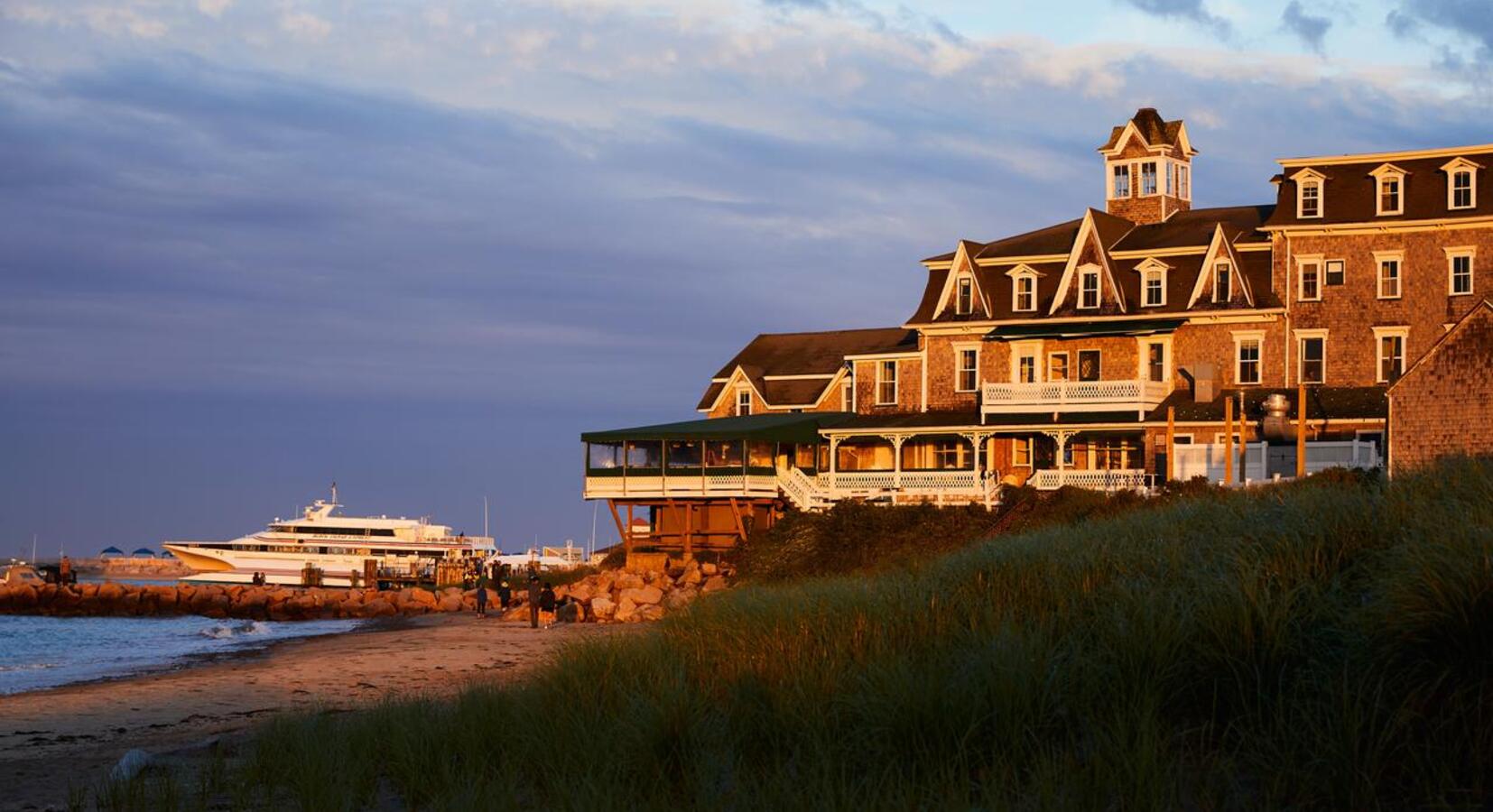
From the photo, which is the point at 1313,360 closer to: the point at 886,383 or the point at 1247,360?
the point at 1247,360

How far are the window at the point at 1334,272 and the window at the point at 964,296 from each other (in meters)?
11.5

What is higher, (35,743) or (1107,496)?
(1107,496)

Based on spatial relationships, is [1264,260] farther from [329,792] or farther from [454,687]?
[329,792]

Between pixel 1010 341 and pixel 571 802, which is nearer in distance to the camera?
pixel 571 802

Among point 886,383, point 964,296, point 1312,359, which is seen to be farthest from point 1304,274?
point 886,383

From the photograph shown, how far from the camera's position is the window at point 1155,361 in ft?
169

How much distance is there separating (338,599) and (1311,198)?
39390 millimetres

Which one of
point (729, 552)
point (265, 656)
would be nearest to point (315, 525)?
point (729, 552)

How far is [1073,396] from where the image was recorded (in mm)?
50969

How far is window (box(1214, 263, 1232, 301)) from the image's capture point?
50562mm

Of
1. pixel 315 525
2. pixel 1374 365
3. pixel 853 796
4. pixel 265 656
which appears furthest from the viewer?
pixel 315 525

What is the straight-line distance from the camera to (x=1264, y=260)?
166 feet

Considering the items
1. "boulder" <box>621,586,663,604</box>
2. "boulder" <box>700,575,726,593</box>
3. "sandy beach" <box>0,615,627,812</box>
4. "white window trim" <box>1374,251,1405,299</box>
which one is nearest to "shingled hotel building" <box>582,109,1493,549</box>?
"white window trim" <box>1374,251,1405,299</box>

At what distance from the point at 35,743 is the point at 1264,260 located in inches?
1553
